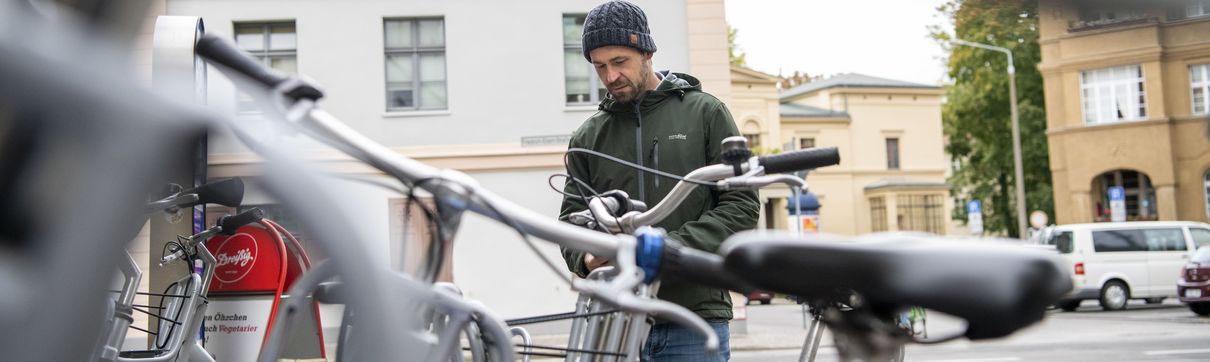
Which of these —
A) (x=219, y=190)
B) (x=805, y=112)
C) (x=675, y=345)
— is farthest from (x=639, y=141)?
(x=805, y=112)

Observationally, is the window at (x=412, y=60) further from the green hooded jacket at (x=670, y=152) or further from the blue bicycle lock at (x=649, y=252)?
the blue bicycle lock at (x=649, y=252)

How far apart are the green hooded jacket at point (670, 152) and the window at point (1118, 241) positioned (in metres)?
21.6

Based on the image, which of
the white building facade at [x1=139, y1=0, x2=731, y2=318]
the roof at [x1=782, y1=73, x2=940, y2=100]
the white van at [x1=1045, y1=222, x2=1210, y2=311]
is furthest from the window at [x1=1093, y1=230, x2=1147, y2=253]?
the roof at [x1=782, y1=73, x2=940, y2=100]

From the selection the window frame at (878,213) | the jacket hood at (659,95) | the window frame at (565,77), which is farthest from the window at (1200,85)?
the window frame at (878,213)

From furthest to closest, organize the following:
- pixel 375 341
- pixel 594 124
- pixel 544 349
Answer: pixel 594 124 → pixel 544 349 → pixel 375 341

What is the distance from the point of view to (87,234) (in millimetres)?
923

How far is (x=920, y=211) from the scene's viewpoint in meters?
59.8

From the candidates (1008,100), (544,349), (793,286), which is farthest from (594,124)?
(1008,100)

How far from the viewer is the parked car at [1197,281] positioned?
18.4m

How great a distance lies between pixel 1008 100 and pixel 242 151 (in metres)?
45.3

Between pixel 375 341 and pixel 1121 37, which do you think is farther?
pixel 375 341

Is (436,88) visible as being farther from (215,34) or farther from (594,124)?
(215,34)

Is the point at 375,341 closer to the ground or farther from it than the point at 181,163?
closer to the ground

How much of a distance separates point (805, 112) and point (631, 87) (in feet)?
187
